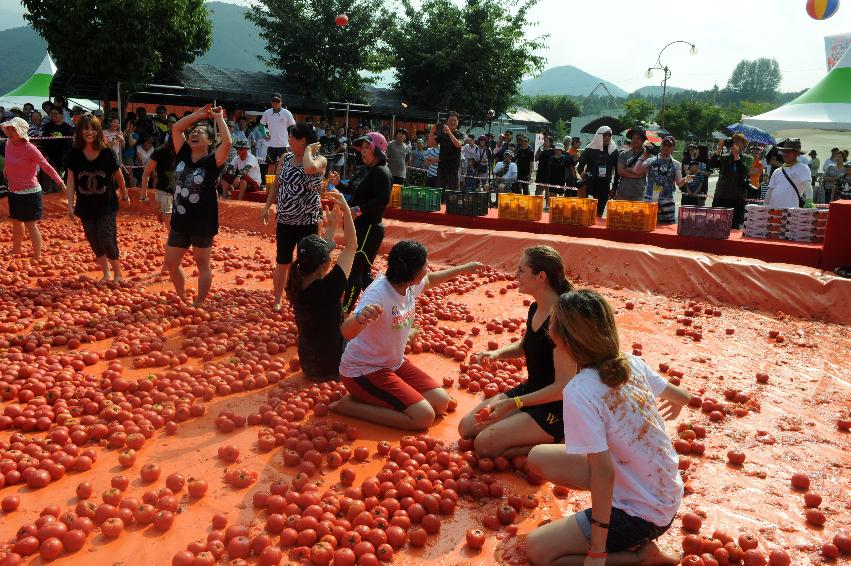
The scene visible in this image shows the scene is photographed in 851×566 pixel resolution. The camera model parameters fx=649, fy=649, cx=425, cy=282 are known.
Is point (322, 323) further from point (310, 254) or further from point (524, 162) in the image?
point (524, 162)

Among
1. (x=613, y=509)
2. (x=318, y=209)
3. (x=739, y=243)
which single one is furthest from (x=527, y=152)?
(x=613, y=509)

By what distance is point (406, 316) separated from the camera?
453cm

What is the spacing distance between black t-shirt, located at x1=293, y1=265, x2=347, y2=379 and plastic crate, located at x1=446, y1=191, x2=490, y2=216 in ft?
23.4

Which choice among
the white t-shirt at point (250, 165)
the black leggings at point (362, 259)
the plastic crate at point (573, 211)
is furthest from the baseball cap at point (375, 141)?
the white t-shirt at point (250, 165)

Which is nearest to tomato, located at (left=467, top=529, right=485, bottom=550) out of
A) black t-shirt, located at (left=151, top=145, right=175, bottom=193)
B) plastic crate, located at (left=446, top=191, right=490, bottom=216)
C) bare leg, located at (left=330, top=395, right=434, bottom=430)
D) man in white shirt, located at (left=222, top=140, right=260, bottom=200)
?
bare leg, located at (left=330, top=395, right=434, bottom=430)

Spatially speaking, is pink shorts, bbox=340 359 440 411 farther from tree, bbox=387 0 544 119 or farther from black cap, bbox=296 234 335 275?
tree, bbox=387 0 544 119

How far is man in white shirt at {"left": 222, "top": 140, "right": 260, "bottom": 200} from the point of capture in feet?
46.0

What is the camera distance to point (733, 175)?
425 inches

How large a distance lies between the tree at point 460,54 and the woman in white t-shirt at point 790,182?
18.3 metres

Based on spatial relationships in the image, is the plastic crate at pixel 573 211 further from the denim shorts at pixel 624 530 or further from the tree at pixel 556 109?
the tree at pixel 556 109

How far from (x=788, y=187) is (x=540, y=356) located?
8.00m

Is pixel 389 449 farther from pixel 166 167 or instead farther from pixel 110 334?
pixel 166 167

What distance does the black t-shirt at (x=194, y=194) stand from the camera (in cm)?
643

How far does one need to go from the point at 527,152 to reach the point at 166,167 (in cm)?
958
